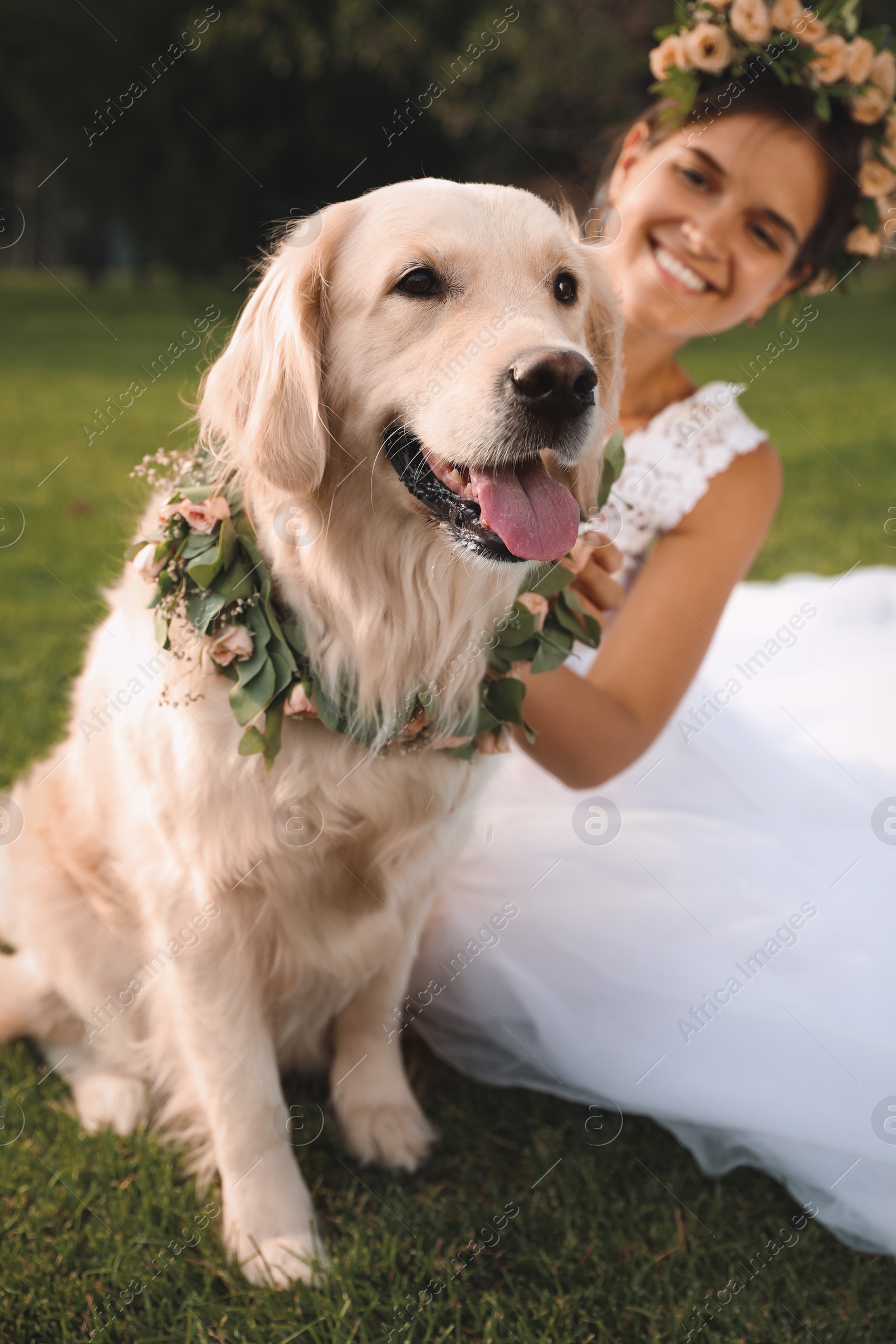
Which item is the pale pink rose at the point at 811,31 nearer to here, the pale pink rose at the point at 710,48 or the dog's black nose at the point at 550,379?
the pale pink rose at the point at 710,48

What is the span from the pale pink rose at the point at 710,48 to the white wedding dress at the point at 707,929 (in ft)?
2.43

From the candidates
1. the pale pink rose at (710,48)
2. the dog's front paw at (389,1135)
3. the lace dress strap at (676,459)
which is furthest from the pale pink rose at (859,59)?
the dog's front paw at (389,1135)

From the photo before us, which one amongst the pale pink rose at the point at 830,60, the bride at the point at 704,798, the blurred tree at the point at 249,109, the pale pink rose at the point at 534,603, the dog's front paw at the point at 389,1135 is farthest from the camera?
the blurred tree at the point at 249,109

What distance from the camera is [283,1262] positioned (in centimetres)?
182

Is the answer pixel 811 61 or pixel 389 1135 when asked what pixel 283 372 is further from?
pixel 811 61

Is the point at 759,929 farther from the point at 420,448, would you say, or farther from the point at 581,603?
the point at 420,448

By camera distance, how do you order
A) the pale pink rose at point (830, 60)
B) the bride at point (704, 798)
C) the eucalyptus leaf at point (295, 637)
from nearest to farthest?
the eucalyptus leaf at point (295, 637) < the bride at point (704, 798) < the pale pink rose at point (830, 60)

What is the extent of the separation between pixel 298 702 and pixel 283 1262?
103 cm

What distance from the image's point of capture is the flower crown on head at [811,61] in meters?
2.30

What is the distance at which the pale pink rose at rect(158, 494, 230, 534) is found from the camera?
5.49ft

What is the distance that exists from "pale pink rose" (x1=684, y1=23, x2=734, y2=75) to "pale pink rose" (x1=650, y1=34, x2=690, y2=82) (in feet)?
0.06

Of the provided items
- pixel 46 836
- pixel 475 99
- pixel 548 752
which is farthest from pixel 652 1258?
pixel 475 99

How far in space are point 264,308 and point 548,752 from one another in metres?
1.02

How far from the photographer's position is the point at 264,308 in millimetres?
1625
